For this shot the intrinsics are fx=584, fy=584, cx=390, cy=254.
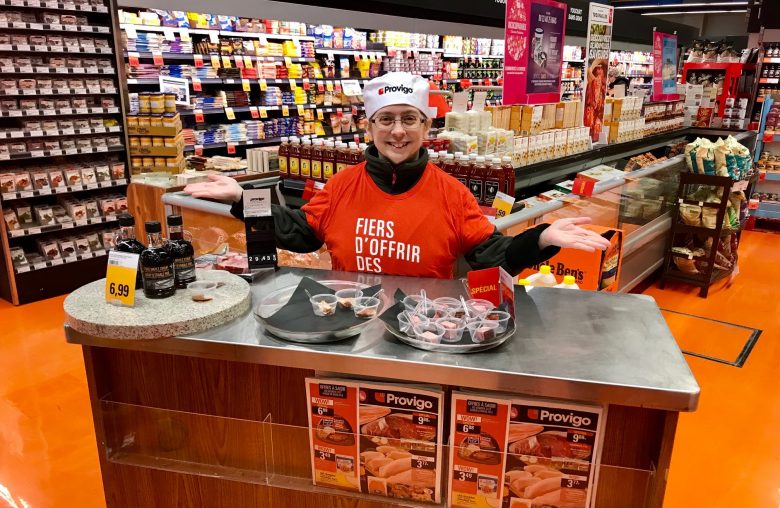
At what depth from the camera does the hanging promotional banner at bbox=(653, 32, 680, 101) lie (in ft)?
25.2

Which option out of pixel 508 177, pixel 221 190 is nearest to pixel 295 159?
pixel 508 177

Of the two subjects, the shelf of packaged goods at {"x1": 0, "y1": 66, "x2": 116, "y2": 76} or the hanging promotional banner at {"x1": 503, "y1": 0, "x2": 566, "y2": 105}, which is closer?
the hanging promotional banner at {"x1": 503, "y1": 0, "x2": 566, "y2": 105}

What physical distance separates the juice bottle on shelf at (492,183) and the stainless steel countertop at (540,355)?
143 cm

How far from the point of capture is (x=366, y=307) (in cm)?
163

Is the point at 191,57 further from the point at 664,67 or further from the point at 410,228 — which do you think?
the point at 664,67

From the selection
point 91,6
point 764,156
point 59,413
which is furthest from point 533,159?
point 764,156

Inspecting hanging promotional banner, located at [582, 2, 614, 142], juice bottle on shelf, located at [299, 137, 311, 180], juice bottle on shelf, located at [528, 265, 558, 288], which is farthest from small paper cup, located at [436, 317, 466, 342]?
hanging promotional banner, located at [582, 2, 614, 142]

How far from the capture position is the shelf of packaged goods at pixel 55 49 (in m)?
4.97

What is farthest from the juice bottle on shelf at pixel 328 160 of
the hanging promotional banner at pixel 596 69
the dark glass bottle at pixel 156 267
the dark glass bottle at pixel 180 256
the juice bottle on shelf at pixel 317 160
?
the hanging promotional banner at pixel 596 69

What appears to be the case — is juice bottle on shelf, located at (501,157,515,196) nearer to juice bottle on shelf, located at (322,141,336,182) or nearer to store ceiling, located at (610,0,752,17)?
juice bottle on shelf, located at (322,141,336,182)

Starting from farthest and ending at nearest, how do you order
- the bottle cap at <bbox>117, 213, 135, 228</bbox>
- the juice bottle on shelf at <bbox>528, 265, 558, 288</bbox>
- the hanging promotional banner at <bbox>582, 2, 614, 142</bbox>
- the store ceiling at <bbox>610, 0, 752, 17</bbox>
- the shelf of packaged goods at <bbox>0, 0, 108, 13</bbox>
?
1. the store ceiling at <bbox>610, 0, 752, 17</bbox>
2. the hanging promotional banner at <bbox>582, 2, 614, 142</bbox>
3. the shelf of packaged goods at <bbox>0, 0, 108, 13</bbox>
4. the juice bottle on shelf at <bbox>528, 265, 558, 288</bbox>
5. the bottle cap at <bbox>117, 213, 135, 228</bbox>

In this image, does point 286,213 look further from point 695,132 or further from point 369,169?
point 695,132

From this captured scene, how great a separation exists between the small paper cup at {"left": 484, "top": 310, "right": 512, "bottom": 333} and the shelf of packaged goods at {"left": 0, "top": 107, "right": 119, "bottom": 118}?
513 centimetres

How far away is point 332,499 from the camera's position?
169cm
